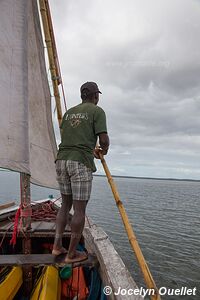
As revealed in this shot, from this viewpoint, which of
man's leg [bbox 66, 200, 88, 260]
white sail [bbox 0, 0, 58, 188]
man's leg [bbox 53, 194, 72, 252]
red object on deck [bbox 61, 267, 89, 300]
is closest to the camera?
man's leg [bbox 66, 200, 88, 260]

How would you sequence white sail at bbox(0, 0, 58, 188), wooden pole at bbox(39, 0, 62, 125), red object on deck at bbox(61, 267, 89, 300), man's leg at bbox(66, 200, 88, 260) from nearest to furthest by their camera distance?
man's leg at bbox(66, 200, 88, 260) → white sail at bbox(0, 0, 58, 188) → red object on deck at bbox(61, 267, 89, 300) → wooden pole at bbox(39, 0, 62, 125)

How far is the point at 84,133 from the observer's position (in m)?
3.63

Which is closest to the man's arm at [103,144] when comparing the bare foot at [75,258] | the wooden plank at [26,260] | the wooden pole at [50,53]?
the wooden pole at [50,53]

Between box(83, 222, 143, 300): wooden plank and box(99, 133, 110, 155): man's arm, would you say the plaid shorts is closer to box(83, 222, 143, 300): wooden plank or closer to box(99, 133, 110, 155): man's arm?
box(99, 133, 110, 155): man's arm

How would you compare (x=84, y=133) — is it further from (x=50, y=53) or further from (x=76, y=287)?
(x=76, y=287)

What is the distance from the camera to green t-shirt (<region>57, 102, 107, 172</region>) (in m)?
3.58

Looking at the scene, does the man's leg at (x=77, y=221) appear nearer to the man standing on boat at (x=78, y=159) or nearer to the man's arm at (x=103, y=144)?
the man standing on boat at (x=78, y=159)

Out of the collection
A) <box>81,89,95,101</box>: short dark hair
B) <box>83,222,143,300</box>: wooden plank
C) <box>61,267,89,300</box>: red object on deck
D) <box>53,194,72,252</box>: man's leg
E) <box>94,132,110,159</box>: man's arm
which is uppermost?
<box>81,89,95,101</box>: short dark hair

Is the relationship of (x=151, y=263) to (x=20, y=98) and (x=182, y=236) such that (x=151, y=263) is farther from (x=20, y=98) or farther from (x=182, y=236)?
(x=20, y=98)

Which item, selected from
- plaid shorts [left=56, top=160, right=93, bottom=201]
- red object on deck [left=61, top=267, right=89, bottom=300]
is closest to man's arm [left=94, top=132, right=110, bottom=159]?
plaid shorts [left=56, top=160, right=93, bottom=201]

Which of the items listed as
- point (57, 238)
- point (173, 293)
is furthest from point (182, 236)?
point (57, 238)

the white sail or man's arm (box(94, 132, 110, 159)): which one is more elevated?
the white sail

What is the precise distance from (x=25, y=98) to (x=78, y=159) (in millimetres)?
1483

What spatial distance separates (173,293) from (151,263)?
336 centimetres
